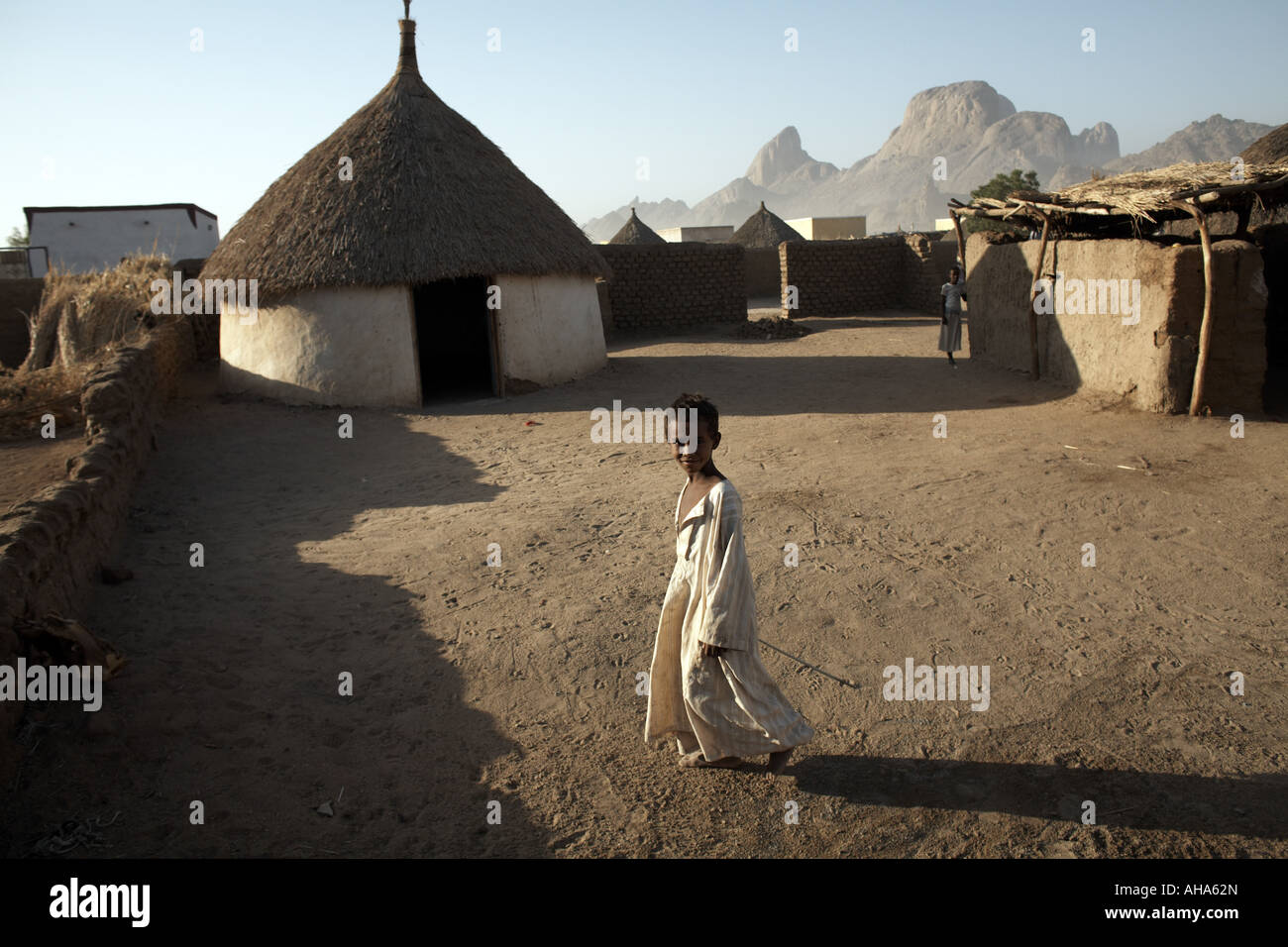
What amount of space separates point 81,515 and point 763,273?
20546mm

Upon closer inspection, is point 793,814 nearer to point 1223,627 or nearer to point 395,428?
point 1223,627

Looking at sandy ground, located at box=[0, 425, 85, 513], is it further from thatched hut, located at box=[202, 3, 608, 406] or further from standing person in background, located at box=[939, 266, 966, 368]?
standing person in background, located at box=[939, 266, 966, 368]

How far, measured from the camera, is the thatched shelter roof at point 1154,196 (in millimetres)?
7863

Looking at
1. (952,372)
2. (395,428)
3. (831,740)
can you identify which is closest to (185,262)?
(395,428)

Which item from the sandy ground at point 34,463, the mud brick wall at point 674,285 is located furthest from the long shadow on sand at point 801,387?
the sandy ground at point 34,463

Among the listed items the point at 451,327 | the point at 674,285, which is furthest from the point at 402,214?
the point at 674,285

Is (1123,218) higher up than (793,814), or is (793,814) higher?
(1123,218)

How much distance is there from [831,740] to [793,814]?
0.59m

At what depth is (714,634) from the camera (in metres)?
3.19

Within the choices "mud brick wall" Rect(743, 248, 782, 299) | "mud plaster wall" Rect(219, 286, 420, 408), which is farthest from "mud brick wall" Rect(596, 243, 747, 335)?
"mud plaster wall" Rect(219, 286, 420, 408)

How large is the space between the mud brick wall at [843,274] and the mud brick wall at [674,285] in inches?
55.4

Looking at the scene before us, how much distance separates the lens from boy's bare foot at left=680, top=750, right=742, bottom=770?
355 cm
